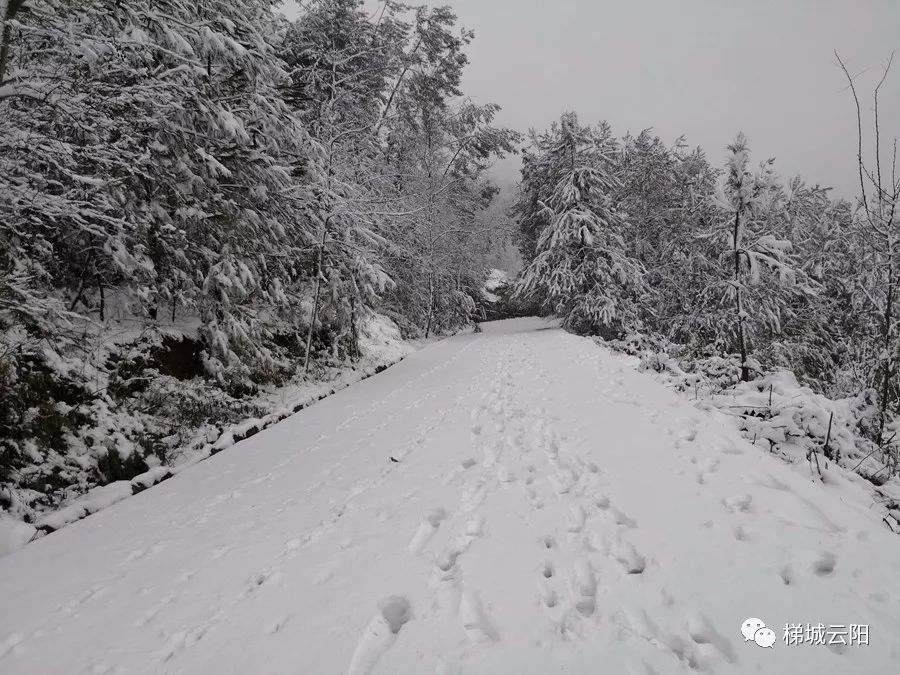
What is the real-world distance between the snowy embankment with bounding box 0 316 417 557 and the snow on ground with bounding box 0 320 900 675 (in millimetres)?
265

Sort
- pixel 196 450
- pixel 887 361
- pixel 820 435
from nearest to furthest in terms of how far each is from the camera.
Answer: pixel 820 435 → pixel 887 361 → pixel 196 450

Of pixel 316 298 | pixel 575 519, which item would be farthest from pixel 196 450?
pixel 575 519

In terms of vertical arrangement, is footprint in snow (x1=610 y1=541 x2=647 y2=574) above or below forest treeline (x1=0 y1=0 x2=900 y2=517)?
below

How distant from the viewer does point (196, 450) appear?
573 cm

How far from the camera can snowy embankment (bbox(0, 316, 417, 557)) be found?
3.71 metres

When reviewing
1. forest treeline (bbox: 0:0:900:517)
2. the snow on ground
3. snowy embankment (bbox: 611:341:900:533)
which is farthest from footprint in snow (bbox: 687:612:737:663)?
forest treeline (bbox: 0:0:900:517)

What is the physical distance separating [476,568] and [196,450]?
5.00 m

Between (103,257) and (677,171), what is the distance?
76.6ft

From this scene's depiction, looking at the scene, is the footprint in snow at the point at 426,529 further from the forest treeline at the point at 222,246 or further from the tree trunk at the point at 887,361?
the tree trunk at the point at 887,361

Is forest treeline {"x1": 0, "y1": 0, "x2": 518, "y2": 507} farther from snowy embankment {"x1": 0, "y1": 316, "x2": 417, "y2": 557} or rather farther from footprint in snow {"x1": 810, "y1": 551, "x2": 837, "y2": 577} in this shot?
footprint in snow {"x1": 810, "y1": 551, "x2": 837, "y2": 577}

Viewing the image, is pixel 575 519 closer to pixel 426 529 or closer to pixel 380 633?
pixel 426 529

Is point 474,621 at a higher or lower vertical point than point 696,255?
lower

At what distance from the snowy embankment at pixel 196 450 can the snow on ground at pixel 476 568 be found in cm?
27

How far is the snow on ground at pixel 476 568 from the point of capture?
2.00 m
